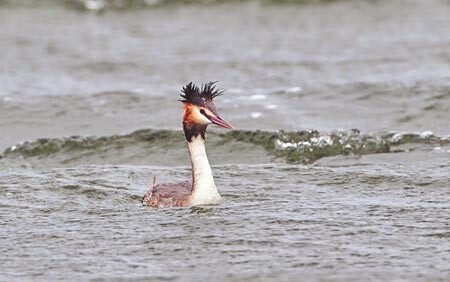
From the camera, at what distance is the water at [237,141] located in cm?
930

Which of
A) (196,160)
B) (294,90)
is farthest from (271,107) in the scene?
(196,160)

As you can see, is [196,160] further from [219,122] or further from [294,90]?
[294,90]

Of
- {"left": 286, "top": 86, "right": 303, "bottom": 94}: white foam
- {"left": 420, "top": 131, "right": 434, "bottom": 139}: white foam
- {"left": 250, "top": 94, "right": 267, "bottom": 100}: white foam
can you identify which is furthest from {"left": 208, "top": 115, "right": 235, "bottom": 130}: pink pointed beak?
{"left": 286, "top": 86, "right": 303, "bottom": 94}: white foam

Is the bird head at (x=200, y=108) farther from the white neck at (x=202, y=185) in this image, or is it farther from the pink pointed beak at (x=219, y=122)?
the white neck at (x=202, y=185)

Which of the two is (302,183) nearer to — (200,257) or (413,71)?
(200,257)

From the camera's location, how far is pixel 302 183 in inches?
466

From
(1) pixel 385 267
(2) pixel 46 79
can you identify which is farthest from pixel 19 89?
(1) pixel 385 267

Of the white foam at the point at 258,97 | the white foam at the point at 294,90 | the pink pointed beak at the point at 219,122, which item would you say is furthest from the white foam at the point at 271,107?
the pink pointed beak at the point at 219,122

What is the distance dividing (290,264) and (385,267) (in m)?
0.68

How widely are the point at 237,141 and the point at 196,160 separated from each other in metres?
3.53

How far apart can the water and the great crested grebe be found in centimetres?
16

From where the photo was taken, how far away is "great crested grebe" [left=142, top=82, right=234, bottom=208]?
1050 centimetres

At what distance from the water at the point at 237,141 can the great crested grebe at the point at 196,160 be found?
0.51 ft

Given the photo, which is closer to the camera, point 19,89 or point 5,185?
point 5,185
